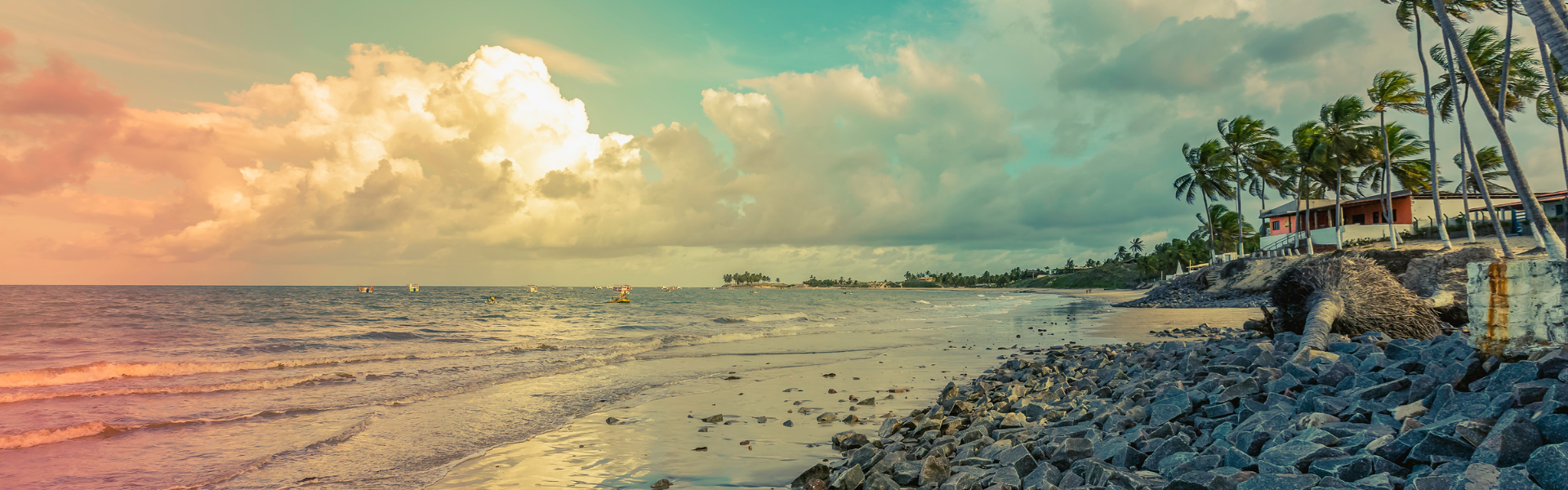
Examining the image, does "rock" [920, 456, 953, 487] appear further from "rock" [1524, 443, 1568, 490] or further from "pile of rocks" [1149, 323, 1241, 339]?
"pile of rocks" [1149, 323, 1241, 339]

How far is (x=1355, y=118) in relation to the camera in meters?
39.5

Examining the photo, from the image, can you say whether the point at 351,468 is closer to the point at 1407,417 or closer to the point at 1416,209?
the point at 1407,417

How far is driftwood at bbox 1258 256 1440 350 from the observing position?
8.70 metres

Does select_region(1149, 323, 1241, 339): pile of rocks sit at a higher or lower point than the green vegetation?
lower

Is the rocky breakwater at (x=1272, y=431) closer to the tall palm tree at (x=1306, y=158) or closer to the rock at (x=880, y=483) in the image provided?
the rock at (x=880, y=483)

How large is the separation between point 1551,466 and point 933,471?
328 cm

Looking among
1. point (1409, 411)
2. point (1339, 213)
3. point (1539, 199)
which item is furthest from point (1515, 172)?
point (1539, 199)

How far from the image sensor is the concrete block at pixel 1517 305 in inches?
181

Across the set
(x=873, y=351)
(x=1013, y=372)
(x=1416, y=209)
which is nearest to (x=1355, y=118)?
(x=1416, y=209)

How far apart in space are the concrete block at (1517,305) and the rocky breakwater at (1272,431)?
9.2 inches

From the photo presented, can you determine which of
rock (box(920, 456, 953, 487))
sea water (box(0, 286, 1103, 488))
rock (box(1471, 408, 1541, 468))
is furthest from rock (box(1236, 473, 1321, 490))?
sea water (box(0, 286, 1103, 488))

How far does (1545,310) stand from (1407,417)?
1629 mm

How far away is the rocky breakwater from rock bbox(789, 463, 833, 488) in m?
0.01

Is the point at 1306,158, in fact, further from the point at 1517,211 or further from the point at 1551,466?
the point at 1551,466
